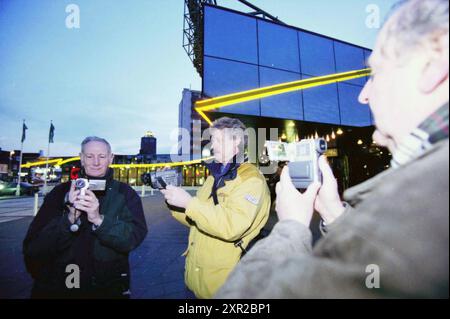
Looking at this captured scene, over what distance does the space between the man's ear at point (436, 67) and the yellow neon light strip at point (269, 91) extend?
5908mm

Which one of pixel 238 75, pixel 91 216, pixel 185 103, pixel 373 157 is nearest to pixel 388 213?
pixel 91 216

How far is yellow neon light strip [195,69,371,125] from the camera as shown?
6540 millimetres

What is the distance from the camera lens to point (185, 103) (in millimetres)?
55844

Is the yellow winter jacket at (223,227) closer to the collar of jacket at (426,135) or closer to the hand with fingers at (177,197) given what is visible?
the hand with fingers at (177,197)

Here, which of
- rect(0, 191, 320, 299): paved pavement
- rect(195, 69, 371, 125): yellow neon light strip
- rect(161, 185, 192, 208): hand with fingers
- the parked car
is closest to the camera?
rect(161, 185, 192, 208): hand with fingers

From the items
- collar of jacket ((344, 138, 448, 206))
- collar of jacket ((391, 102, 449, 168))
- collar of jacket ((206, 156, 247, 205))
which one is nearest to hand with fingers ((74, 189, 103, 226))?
collar of jacket ((206, 156, 247, 205))

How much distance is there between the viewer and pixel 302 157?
4.11ft

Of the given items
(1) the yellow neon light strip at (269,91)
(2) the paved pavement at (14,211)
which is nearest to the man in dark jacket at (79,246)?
(1) the yellow neon light strip at (269,91)

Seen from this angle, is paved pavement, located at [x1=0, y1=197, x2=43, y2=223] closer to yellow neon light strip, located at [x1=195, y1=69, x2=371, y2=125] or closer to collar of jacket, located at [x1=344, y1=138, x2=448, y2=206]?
yellow neon light strip, located at [x1=195, y1=69, x2=371, y2=125]

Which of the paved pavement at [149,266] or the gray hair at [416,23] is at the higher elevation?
the gray hair at [416,23]

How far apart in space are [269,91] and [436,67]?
7091 millimetres

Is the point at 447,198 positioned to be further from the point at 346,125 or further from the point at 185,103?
the point at 185,103

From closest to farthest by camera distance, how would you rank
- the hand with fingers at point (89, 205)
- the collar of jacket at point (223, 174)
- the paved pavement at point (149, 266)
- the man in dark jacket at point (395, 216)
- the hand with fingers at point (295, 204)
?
the man in dark jacket at point (395, 216) → the hand with fingers at point (295, 204) → the hand with fingers at point (89, 205) → the collar of jacket at point (223, 174) → the paved pavement at point (149, 266)

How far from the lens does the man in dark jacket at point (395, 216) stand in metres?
0.53
